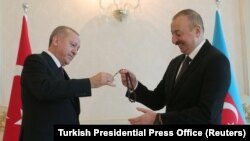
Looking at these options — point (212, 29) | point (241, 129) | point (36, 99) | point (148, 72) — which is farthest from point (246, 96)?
point (36, 99)

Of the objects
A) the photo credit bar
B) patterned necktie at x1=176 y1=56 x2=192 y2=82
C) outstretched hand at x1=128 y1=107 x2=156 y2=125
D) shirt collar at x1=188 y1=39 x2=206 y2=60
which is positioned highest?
shirt collar at x1=188 y1=39 x2=206 y2=60

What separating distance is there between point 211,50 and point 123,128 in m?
0.84

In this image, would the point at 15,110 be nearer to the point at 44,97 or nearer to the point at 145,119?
the point at 44,97

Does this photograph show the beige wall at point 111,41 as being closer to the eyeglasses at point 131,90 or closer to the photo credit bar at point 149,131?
the eyeglasses at point 131,90

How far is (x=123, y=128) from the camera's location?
162 centimetres

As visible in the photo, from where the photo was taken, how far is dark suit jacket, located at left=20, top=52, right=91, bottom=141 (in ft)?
6.61

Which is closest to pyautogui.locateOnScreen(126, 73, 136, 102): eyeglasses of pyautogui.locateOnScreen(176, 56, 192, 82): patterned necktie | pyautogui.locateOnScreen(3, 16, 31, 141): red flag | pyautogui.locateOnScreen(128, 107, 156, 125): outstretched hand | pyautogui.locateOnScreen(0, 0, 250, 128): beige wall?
pyautogui.locateOnScreen(176, 56, 192, 82): patterned necktie

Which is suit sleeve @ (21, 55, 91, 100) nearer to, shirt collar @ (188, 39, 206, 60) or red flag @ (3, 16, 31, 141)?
shirt collar @ (188, 39, 206, 60)

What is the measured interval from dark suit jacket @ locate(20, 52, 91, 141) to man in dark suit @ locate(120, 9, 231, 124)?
16.0 inches

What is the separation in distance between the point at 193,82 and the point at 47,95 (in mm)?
864

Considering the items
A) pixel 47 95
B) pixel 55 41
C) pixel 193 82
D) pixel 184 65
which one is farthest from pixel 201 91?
pixel 55 41

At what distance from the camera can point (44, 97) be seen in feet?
6.57

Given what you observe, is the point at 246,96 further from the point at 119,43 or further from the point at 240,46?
the point at 119,43

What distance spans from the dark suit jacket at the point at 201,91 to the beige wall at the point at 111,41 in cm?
152
